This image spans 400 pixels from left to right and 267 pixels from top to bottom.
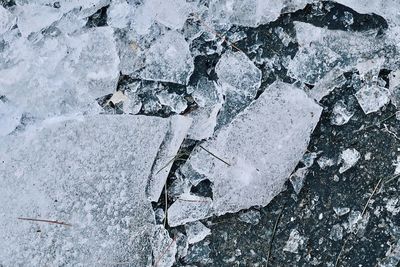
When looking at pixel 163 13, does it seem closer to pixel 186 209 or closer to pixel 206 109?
pixel 206 109

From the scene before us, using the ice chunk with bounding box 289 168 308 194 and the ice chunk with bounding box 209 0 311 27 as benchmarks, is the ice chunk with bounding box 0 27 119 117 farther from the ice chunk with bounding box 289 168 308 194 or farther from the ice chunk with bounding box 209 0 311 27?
the ice chunk with bounding box 289 168 308 194

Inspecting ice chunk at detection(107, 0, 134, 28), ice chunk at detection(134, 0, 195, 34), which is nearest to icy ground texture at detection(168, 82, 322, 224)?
ice chunk at detection(134, 0, 195, 34)

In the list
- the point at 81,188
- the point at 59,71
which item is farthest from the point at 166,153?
the point at 59,71

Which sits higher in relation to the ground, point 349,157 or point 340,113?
point 340,113

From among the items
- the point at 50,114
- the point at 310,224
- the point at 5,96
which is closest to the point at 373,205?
the point at 310,224

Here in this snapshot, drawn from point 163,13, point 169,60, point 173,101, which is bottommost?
point 173,101

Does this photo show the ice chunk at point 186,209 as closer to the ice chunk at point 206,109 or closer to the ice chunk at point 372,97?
the ice chunk at point 206,109
